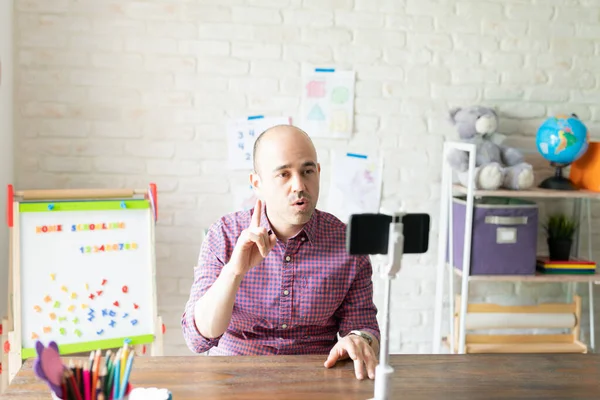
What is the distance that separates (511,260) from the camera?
2.85 metres

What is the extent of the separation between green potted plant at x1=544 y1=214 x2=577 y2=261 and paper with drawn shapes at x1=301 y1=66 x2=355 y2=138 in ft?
3.36

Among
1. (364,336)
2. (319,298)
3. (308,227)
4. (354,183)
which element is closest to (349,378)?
(364,336)

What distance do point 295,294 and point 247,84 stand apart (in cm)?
142

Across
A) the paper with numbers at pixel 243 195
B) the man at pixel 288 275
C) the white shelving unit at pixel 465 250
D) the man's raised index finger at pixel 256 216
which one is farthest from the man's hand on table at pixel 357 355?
the paper with numbers at pixel 243 195

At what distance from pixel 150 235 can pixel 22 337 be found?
1.94 ft

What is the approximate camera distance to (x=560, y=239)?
301 centimetres

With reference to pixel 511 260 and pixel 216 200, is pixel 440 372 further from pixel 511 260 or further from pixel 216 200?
pixel 216 200

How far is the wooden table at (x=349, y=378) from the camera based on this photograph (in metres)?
1.35

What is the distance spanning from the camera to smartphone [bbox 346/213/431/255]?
1185 millimetres

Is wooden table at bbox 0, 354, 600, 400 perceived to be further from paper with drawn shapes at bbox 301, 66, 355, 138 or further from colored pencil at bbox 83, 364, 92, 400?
paper with drawn shapes at bbox 301, 66, 355, 138

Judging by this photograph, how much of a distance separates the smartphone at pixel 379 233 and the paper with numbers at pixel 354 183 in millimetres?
1814

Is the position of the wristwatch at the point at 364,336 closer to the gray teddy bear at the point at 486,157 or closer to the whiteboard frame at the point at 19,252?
the whiteboard frame at the point at 19,252

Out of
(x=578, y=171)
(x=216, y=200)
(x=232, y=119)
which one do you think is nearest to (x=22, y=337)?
(x=216, y=200)

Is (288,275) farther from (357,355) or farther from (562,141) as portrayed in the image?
(562,141)
